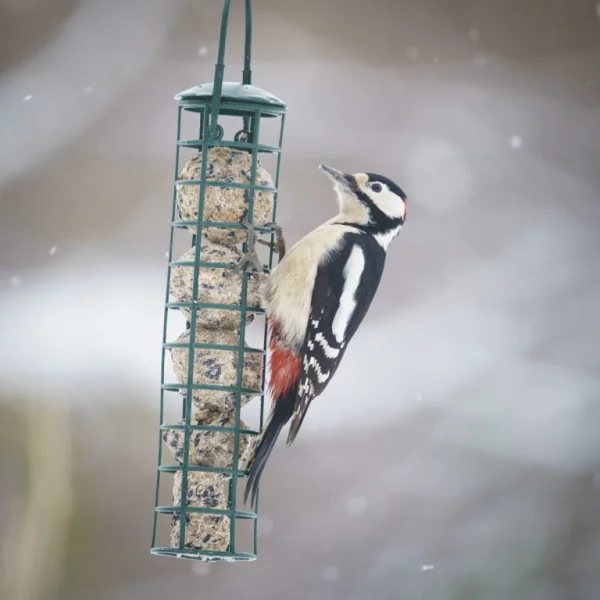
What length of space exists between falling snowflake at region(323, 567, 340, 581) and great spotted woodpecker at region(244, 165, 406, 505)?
4226 millimetres

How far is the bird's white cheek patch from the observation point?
21.0 feet

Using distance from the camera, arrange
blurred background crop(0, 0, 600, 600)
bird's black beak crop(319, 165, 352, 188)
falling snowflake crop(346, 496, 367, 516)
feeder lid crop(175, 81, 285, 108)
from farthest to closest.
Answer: falling snowflake crop(346, 496, 367, 516) → blurred background crop(0, 0, 600, 600) → bird's black beak crop(319, 165, 352, 188) → feeder lid crop(175, 81, 285, 108)

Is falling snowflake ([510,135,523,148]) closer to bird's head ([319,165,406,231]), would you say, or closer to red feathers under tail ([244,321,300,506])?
bird's head ([319,165,406,231])

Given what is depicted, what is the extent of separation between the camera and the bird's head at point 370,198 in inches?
262

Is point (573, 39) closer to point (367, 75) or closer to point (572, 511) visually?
point (367, 75)

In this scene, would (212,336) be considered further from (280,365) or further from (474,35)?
(474,35)

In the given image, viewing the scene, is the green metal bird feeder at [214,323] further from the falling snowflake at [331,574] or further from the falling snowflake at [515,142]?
the falling snowflake at [515,142]

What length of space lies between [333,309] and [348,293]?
117 mm

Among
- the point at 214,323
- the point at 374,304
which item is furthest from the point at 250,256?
the point at 374,304

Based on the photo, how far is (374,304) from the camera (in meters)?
10.7

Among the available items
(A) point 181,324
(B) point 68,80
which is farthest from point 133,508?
(B) point 68,80

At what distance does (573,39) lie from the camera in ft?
38.6

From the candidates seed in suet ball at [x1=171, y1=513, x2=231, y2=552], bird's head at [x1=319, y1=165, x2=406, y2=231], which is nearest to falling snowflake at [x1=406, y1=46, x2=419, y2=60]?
bird's head at [x1=319, y1=165, x2=406, y2=231]

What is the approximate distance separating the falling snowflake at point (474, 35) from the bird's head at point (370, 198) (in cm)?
517
